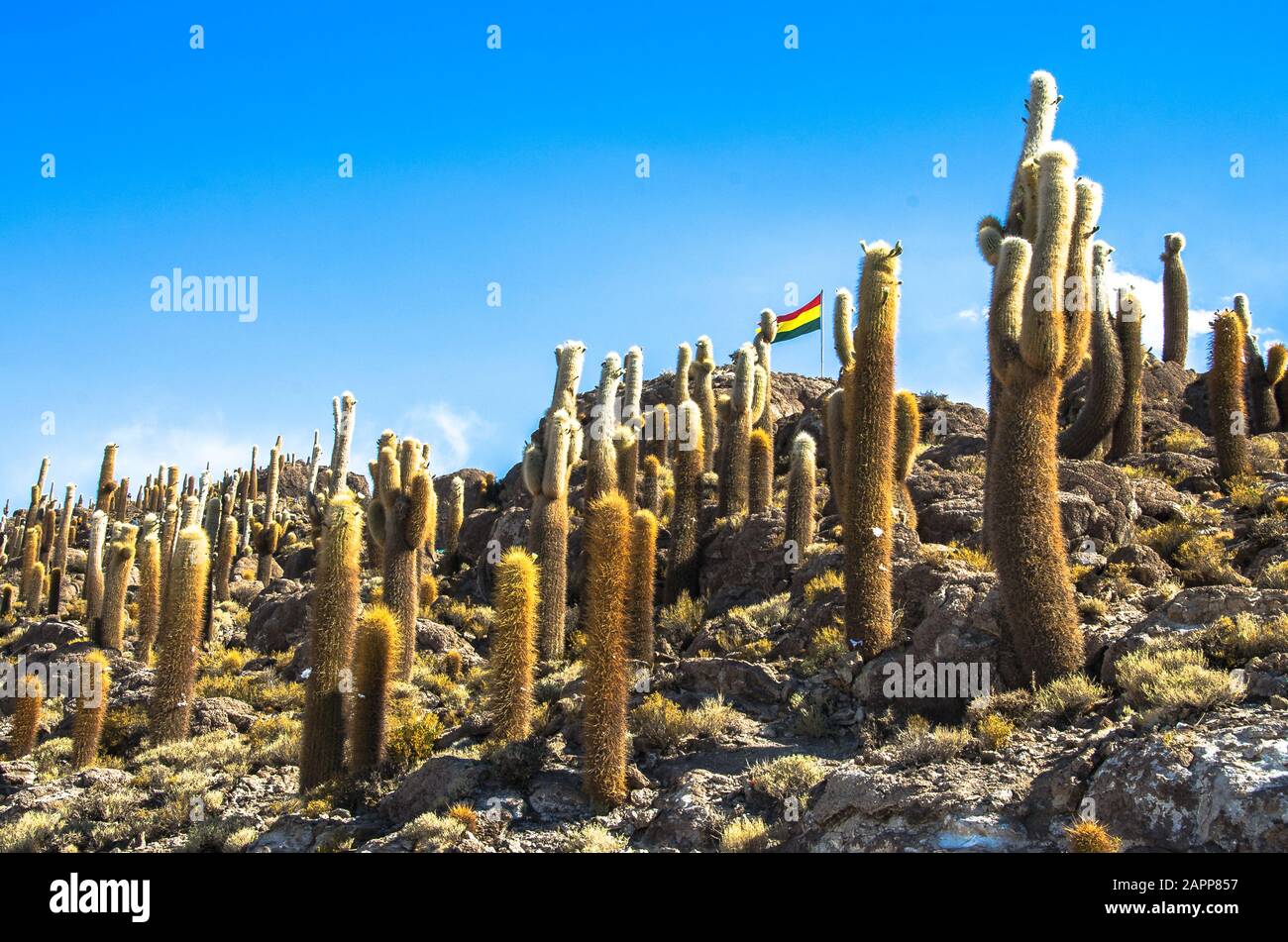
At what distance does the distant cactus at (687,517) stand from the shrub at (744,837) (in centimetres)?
1063

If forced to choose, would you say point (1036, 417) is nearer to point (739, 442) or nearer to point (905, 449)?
point (905, 449)

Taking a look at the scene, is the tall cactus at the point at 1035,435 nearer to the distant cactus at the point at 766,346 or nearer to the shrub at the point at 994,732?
the shrub at the point at 994,732

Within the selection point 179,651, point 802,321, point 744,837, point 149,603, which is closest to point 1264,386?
point 802,321

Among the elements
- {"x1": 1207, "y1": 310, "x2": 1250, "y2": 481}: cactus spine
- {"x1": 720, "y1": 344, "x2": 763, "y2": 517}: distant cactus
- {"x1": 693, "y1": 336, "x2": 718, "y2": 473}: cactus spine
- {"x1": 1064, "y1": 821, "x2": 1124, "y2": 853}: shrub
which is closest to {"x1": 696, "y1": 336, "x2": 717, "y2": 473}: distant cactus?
{"x1": 693, "y1": 336, "x2": 718, "y2": 473}: cactus spine

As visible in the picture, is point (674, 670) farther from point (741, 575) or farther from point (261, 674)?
point (261, 674)

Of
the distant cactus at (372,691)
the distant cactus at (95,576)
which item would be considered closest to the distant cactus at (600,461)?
the distant cactus at (372,691)

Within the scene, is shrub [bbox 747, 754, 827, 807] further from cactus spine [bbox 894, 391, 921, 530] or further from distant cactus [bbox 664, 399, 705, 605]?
distant cactus [bbox 664, 399, 705, 605]

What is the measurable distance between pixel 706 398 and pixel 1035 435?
16.0 metres

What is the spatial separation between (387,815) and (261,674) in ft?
34.5

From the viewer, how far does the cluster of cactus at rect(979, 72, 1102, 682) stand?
11852 mm

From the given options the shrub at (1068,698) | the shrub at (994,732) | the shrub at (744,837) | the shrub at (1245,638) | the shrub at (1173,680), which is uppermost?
the shrub at (1245,638)

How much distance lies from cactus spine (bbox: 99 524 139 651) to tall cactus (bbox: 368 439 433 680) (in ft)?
26.4

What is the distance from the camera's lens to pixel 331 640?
15.1 meters

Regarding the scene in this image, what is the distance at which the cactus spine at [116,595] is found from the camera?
25.1m
